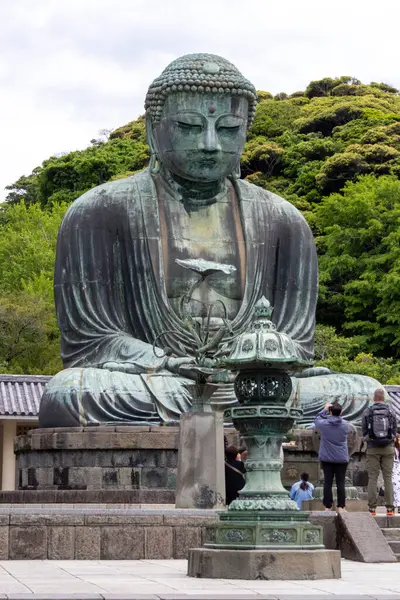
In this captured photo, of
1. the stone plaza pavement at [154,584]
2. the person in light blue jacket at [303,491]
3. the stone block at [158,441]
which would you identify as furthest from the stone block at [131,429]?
the stone plaza pavement at [154,584]

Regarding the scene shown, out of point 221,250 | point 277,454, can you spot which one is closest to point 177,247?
point 221,250

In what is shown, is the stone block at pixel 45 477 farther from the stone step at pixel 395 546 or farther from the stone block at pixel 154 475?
the stone step at pixel 395 546

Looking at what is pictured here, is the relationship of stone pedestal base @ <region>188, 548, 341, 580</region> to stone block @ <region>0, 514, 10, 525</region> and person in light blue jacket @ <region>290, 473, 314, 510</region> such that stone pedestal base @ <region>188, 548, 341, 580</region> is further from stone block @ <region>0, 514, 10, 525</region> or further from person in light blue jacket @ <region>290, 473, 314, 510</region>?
person in light blue jacket @ <region>290, 473, 314, 510</region>

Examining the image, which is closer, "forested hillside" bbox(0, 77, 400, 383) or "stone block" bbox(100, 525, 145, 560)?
"stone block" bbox(100, 525, 145, 560)

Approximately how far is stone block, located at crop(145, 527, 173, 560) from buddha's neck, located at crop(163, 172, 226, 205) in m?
7.83

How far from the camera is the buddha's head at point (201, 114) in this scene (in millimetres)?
17438

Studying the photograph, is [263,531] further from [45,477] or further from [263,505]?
[45,477]

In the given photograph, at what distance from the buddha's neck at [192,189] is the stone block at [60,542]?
317 inches

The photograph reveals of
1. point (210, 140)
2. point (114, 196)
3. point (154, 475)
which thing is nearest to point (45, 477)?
point (154, 475)

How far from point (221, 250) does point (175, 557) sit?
7.35 meters

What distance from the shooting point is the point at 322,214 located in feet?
143

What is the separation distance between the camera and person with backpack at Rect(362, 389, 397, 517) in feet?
41.6

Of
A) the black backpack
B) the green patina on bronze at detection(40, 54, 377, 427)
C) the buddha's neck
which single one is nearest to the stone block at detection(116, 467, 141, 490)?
the green patina on bronze at detection(40, 54, 377, 427)

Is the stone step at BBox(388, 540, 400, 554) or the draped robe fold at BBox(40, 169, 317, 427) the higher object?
the draped robe fold at BBox(40, 169, 317, 427)
